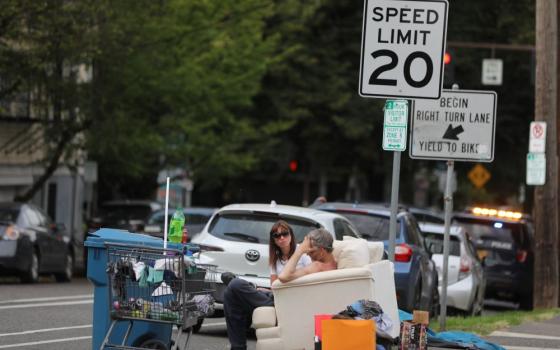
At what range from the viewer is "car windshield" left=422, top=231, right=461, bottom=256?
1958 centimetres

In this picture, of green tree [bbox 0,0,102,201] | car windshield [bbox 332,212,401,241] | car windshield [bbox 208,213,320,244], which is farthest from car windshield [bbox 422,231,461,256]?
green tree [bbox 0,0,102,201]

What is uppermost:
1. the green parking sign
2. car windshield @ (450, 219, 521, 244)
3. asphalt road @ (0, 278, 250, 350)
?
the green parking sign

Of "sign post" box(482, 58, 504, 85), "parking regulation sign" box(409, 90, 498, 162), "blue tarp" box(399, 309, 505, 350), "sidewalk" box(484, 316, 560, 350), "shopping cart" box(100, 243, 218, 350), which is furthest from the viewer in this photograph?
"sign post" box(482, 58, 504, 85)

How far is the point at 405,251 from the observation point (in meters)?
17.8

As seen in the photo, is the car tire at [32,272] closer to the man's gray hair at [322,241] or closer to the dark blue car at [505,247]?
the dark blue car at [505,247]

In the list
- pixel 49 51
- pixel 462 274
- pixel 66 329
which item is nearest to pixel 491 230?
pixel 462 274

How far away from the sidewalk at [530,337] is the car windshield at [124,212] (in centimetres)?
1805

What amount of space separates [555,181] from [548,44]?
6.81 feet

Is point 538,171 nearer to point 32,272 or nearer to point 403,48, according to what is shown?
point 403,48

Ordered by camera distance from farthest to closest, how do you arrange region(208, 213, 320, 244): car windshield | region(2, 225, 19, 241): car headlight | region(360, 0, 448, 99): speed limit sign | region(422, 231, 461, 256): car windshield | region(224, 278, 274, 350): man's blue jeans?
region(2, 225, 19, 241): car headlight
region(422, 231, 461, 256): car windshield
region(208, 213, 320, 244): car windshield
region(360, 0, 448, 99): speed limit sign
region(224, 278, 274, 350): man's blue jeans

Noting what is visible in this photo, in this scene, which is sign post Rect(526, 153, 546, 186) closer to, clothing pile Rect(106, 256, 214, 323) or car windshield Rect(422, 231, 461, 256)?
car windshield Rect(422, 231, 461, 256)

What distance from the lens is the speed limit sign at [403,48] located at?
12.3 meters

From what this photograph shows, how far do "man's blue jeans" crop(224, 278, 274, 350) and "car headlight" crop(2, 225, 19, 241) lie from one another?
13164 mm

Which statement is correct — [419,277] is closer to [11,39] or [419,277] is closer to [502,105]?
[11,39]
